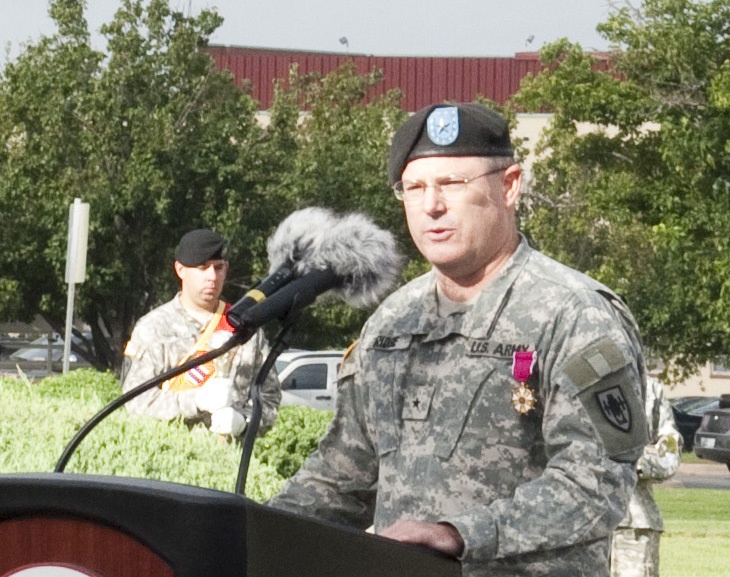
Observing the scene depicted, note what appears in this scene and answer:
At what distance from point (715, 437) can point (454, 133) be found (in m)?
30.7

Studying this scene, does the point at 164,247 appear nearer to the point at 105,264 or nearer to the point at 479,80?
the point at 105,264

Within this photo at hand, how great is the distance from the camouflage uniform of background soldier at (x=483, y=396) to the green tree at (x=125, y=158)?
30.9 metres

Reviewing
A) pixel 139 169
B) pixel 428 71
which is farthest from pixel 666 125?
pixel 428 71

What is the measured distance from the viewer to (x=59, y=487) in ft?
7.43

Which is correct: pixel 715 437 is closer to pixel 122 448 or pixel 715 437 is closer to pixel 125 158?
pixel 125 158

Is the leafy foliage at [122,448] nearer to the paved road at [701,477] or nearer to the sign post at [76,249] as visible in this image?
the sign post at [76,249]

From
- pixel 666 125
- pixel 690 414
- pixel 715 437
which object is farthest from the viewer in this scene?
pixel 690 414

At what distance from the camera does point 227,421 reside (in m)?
7.23

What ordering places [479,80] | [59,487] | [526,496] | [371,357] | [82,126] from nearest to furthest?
[59,487], [526,496], [371,357], [82,126], [479,80]

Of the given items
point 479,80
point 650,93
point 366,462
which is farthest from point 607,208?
point 479,80

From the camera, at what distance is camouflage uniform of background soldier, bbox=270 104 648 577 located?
2.89 meters

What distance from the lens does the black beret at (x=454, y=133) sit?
3207 millimetres

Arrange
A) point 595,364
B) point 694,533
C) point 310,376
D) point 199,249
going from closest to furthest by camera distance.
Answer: point 595,364, point 199,249, point 694,533, point 310,376

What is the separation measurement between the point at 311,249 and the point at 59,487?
1.00 meters
